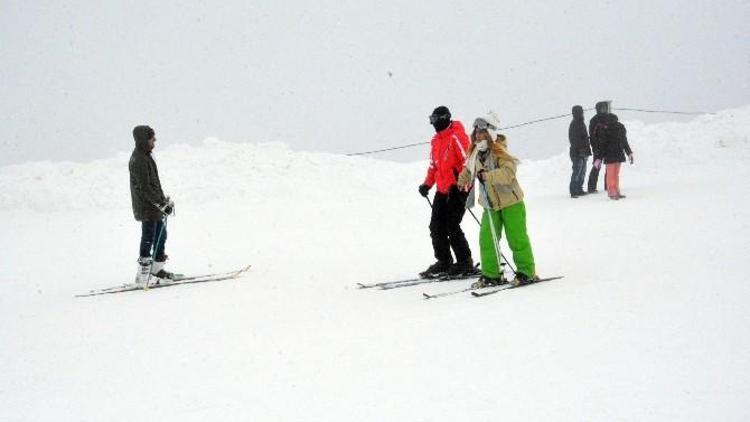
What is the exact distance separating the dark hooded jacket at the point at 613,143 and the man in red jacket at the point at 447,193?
6538mm

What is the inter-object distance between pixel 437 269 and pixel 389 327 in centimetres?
238

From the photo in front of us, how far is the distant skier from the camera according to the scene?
781 cm

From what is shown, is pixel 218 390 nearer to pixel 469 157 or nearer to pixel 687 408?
pixel 687 408

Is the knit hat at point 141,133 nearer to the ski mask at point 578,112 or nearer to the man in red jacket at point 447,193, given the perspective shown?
the man in red jacket at point 447,193

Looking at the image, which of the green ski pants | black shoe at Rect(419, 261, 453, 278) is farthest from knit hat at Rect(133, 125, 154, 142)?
the green ski pants

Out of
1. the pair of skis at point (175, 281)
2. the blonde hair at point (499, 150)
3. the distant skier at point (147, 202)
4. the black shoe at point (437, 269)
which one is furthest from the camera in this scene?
the distant skier at point (147, 202)

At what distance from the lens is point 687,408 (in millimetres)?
2701

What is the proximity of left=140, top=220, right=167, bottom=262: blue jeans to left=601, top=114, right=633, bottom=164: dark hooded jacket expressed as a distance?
28.9 feet

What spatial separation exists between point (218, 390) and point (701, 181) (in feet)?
41.5

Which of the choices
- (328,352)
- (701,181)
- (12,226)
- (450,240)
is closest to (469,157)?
(450,240)

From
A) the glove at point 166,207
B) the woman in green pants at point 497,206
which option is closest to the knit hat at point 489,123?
the woman in green pants at point 497,206

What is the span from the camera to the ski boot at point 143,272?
7664 millimetres

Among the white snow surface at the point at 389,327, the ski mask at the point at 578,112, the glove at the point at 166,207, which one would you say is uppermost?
the ski mask at the point at 578,112

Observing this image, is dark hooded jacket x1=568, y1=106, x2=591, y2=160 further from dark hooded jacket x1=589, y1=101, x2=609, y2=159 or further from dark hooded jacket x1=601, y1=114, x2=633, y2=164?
dark hooded jacket x1=601, y1=114, x2=633, y2=164
